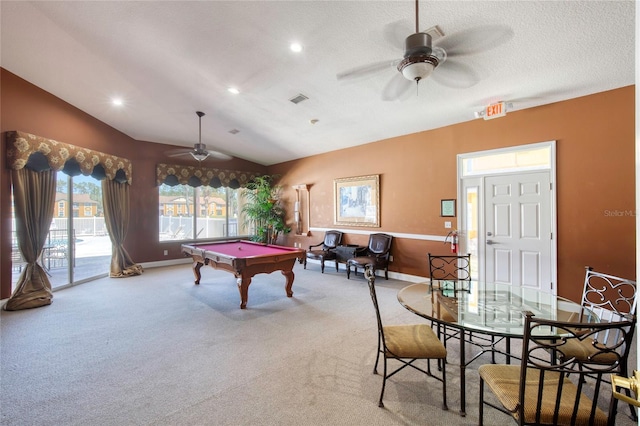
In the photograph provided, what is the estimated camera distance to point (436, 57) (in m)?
2.16

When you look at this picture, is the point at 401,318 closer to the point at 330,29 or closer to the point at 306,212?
the point at 330,29

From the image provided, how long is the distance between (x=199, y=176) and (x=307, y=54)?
5160 mm

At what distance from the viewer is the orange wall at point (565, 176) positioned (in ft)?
11.3

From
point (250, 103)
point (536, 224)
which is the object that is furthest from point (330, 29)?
point (536, 224)

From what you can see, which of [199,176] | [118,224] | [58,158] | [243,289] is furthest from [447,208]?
[118,224]

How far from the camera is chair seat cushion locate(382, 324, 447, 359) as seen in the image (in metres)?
2.03

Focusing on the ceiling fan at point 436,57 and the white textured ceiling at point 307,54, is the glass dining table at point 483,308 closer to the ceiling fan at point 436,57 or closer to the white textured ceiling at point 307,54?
the ceiling fan at point 436,57

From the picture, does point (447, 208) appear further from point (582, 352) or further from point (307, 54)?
point (307, 54)

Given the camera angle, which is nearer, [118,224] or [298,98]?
[298,98]

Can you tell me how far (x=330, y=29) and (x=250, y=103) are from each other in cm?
222

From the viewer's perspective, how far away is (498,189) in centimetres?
439

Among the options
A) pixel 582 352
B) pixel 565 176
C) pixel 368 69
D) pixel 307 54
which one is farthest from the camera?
pixel 565 176

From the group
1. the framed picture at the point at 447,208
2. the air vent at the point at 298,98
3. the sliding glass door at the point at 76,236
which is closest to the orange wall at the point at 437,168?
the framed picture at the point at 447,208

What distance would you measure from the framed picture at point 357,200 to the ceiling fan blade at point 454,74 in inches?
123
